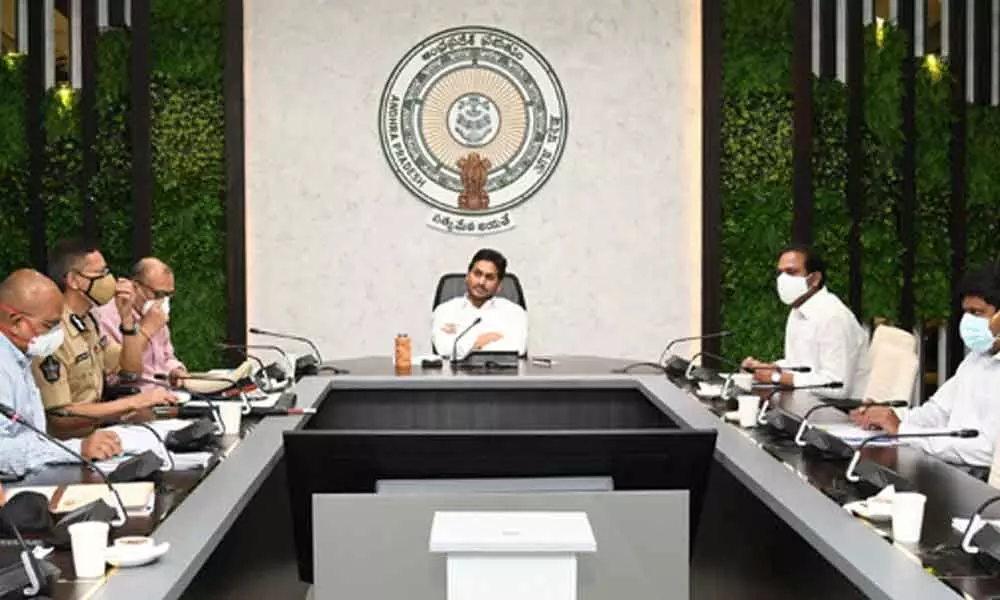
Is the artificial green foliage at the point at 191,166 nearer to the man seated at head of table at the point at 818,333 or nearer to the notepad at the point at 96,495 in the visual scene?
the man seated at head of table at the point at 818,333

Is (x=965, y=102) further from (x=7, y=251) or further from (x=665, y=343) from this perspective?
(x=7, y=251)

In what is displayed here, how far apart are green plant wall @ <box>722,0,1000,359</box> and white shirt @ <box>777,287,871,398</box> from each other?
151 cm

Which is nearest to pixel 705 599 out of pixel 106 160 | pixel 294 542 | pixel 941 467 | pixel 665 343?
pixel 941 467

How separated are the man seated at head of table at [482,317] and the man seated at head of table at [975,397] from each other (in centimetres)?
232

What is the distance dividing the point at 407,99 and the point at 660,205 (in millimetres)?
1594

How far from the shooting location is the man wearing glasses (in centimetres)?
507

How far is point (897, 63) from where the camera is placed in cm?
669

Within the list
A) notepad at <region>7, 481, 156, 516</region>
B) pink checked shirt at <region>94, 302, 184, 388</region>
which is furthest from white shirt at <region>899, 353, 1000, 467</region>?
pink checked shirt at <region>94, 302, 184, 388</region>

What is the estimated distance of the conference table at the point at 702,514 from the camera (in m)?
2.07

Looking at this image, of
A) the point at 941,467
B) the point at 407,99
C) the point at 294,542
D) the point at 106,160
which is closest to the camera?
the point at 941,467

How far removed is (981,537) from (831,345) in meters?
3.04

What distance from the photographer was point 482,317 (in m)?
5.88

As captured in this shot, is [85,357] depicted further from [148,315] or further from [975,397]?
[975,397]

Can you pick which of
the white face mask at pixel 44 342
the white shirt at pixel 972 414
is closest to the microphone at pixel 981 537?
the white shirt at pixel 972 414
